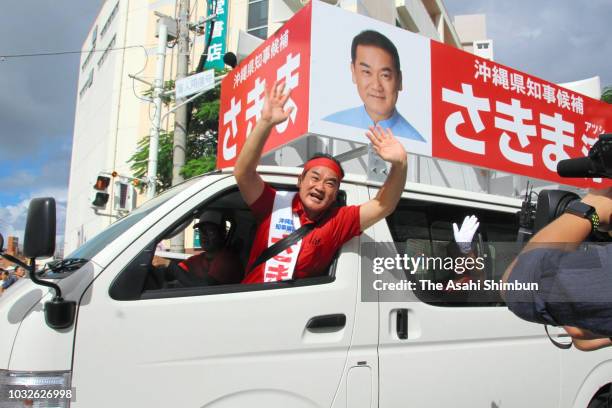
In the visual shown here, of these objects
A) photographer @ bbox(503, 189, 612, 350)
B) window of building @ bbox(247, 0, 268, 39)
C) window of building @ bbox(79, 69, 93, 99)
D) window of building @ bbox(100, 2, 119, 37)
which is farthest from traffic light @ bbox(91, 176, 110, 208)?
window of building @ bbox(79, 69, 93, 99)

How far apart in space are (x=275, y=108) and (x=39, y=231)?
3.95 ft

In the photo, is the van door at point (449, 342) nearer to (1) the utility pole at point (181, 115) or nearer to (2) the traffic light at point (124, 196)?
(1) the utility pole at point (181, 115)

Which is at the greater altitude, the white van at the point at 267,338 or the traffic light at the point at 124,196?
the traffic light at the point at 124,196

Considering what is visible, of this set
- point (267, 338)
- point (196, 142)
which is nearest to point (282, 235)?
point (267, 338)

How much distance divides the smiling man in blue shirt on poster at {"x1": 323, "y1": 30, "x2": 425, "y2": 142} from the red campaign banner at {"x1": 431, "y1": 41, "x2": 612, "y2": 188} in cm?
36

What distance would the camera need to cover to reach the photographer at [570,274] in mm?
1191

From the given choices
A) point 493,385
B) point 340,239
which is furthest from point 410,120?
point 493,385

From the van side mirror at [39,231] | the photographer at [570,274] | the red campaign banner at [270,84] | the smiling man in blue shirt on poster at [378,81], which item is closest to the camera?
the photographer at [570,274]

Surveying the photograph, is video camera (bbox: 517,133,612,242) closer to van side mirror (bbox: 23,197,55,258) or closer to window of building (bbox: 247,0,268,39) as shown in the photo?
van side mirror (bbox: 23,197,55,258)

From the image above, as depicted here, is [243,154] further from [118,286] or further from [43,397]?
[43,397]

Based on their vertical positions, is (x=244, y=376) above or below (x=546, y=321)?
below

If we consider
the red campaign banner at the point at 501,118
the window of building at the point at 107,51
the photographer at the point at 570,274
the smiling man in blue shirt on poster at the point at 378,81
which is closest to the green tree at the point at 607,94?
the red campaign banner at the point at 501,118

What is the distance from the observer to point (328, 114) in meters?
3.32

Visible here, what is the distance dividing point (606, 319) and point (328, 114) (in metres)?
2.40
